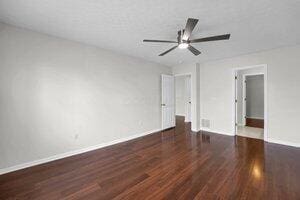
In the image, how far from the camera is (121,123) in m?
4.23

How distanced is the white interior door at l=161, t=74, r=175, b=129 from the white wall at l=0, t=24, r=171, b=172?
131 cm

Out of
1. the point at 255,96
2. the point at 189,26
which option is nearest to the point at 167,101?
the point at 189,26

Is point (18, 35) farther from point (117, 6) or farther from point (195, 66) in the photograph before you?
point (195, 66)

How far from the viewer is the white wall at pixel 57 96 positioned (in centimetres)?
258

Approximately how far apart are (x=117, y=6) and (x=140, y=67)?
9.09 feet

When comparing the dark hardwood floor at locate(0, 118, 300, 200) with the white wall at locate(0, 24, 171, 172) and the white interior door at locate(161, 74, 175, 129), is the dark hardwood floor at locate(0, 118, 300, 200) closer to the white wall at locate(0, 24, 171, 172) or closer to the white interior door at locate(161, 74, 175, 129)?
the white wall at locate(0, 24, 171, 172)

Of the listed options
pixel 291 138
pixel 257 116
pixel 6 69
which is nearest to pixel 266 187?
pixel 291 138

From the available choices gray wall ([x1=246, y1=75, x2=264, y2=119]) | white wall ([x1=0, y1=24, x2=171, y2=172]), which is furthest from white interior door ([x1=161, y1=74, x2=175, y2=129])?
gray wall ([x1=246, y1=75, x2=264, y2=119])

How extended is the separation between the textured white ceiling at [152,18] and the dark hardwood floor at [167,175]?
2.52 metres

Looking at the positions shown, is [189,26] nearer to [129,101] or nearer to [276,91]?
[129,101]

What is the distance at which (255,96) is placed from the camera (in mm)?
7766

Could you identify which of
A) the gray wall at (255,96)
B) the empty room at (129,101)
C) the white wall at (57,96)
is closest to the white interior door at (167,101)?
the empty room at (129,101)

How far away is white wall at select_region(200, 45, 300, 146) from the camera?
3.63 metres

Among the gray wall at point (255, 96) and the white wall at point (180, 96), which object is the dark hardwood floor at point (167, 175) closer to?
the gray wall at point (255, 96)
